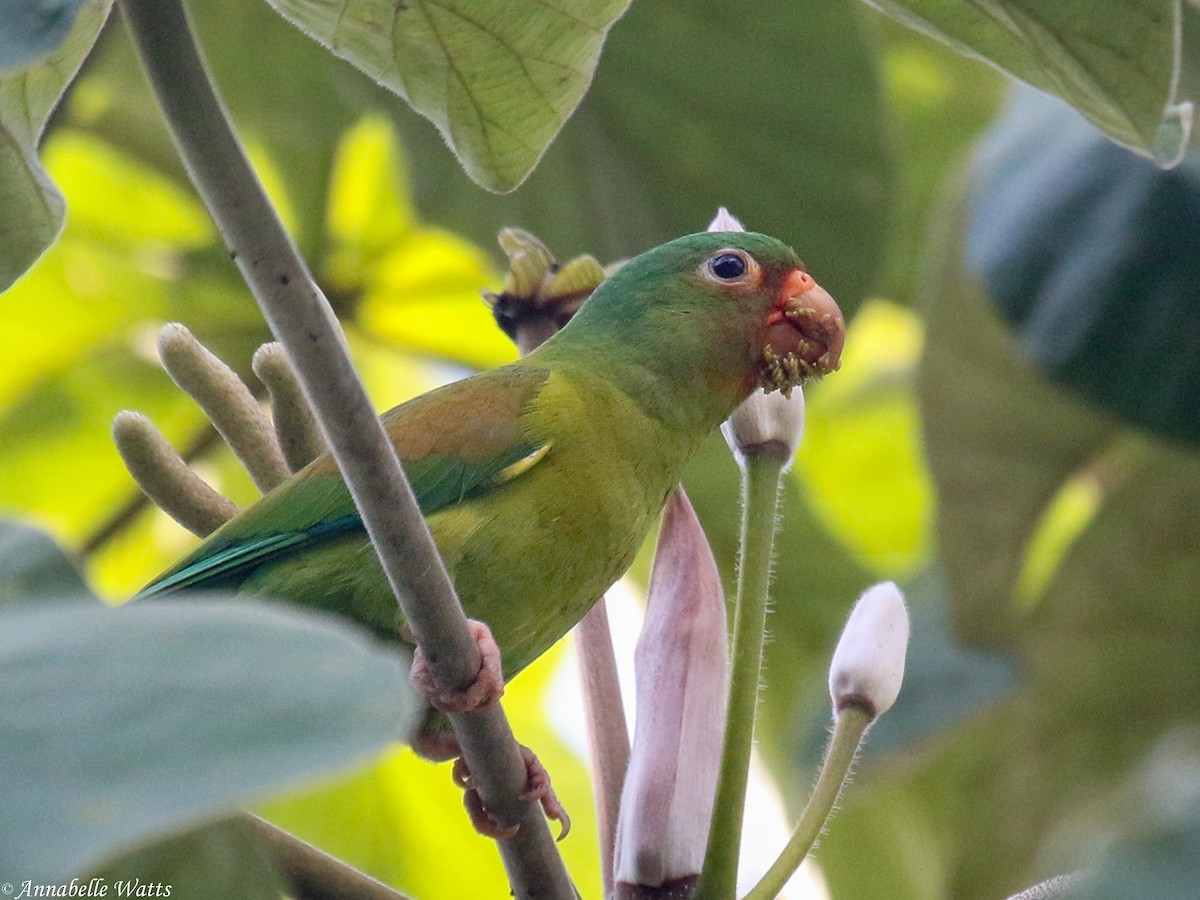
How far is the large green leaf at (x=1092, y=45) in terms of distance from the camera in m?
1.44

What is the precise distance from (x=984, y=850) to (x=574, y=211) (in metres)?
1.47

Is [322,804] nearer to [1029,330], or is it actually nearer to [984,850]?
[984,850]

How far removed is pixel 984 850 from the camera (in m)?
2.90

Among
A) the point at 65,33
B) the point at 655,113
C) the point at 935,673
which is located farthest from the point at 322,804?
the point at 65,33

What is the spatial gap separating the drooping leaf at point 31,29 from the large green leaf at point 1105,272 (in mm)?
1871

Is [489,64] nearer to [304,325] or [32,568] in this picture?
[304,325]

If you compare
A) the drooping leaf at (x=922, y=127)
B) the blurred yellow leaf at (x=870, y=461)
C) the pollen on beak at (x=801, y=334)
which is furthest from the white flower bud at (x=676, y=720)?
the drooping leaf at (x=922, y=127)

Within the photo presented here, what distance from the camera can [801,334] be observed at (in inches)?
81.4

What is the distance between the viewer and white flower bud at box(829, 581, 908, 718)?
55.9 inches

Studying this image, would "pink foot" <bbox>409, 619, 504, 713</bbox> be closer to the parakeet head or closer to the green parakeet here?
the green parakeet

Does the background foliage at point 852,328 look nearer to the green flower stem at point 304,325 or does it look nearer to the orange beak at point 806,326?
the orange beak at point 806,326

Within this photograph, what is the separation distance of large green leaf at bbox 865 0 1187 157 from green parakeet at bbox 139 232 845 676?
53cm

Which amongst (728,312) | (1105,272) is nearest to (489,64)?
(728,312)

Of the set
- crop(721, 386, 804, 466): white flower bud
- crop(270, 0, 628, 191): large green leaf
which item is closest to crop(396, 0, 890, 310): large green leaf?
crop(721, 386, 804, 466): white flower bud
